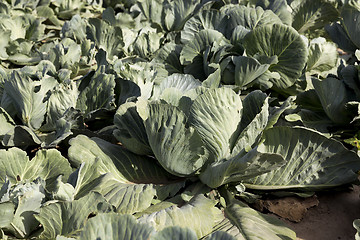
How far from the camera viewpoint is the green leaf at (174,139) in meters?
2.35

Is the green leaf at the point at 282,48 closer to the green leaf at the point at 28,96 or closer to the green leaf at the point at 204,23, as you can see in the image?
the green leaf at the point at 204,23

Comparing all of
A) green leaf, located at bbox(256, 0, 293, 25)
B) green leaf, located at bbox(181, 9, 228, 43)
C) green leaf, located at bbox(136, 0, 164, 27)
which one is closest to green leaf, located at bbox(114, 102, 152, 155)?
green leaf, located at bbox(181, 9, 228, 43)

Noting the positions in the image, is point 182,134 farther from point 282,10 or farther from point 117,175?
point 282,10

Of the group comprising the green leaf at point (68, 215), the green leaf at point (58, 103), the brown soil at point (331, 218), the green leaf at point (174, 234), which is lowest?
the brown soil at point (331, 218)

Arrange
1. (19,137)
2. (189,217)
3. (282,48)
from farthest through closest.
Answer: (282,48) → (19,137) → (189,217)

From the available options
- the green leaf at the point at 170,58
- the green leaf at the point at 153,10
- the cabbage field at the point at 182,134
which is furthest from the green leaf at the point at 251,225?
the green leaf at the point at 153,10

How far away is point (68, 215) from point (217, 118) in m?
1.00

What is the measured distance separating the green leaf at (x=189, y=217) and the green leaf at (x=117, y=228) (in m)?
0.35

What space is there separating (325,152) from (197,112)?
88cm

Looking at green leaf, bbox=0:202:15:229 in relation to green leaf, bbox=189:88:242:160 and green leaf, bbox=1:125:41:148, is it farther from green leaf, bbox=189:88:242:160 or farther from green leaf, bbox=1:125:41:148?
green leaf, bbox=189:88:242:160

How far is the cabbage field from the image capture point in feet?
7.02

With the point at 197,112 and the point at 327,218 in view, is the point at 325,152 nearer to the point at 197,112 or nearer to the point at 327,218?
the point at 327,218

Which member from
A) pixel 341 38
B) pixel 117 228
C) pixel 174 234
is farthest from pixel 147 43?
pixel 174 234

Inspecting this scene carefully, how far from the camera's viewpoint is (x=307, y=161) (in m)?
2.66
